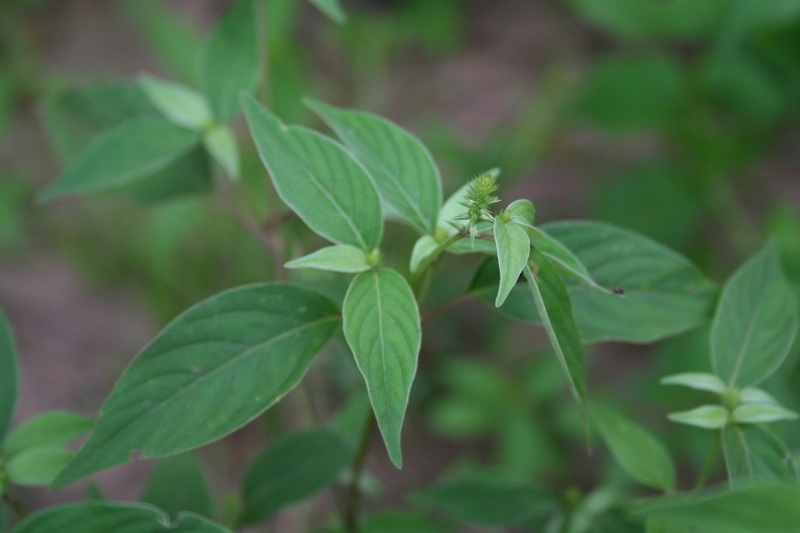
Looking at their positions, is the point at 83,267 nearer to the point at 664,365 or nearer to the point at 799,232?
the point at 664,365

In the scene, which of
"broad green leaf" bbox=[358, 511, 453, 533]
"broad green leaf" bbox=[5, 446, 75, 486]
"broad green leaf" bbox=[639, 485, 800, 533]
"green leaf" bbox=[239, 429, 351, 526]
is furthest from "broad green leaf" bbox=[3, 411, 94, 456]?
"broad green leaf" bbox=[639, 485, 800, 533]

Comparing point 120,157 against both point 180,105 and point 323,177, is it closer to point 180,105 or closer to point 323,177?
point 180,105

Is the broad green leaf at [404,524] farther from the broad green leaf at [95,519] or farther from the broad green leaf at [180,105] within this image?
the broad green leaf at [180,105]


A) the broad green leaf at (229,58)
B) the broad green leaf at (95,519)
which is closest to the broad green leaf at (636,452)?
the broad green leaf at (95,519)

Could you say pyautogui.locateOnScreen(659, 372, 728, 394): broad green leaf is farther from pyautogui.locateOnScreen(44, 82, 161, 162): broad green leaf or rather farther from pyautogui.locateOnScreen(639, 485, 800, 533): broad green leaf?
pyautogui.locateOnScreen(44, 82, 161, 162): broad green leaf

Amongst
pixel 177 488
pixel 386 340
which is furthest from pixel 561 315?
pixel 177 488

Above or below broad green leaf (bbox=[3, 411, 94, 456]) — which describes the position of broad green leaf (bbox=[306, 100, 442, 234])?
above
